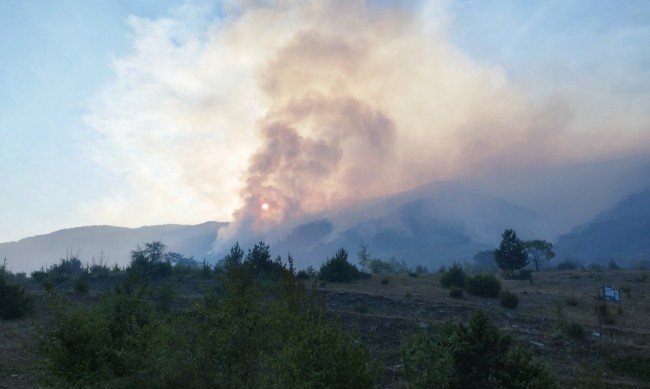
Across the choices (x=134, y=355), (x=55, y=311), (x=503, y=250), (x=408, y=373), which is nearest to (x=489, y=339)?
(x=408, y=373)

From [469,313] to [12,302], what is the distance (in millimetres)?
28051

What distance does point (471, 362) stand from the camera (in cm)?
1186

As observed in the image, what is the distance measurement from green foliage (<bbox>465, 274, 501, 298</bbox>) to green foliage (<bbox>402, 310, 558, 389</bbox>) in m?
25.2

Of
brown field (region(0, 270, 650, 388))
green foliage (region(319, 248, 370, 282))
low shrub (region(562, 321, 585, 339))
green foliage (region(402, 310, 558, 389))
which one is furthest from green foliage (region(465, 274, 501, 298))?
green foliage (region(402, 310, 558, 389))

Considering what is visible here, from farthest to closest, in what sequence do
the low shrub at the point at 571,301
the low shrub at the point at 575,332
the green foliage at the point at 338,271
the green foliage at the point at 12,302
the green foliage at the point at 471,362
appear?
1. the green foliage at the point at 338,271
2. the low shrub at the point at 571,301
3. the green foliage at the point at 12,302
4. the low shrub at the point at 575,332
5. the green foliage at the point at 471,362

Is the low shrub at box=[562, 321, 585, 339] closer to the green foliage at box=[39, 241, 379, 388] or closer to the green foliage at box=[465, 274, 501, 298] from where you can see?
the green foliage at box=[465, 274, 501, 298]

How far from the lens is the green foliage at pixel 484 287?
35844mm

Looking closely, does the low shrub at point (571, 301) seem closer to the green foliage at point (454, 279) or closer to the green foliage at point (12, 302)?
the green foliage at point (454, 279)

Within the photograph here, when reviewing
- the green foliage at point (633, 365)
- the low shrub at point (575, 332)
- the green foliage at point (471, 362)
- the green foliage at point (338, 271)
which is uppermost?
the green foliage at point (338, 271)

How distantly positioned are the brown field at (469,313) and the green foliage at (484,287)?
1260mm

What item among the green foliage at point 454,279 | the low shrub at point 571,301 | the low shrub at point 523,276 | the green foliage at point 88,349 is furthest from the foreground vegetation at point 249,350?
the low shrub at point 523,276

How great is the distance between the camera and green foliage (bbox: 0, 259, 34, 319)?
25.3m

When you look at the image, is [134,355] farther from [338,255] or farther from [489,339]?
[338,255]

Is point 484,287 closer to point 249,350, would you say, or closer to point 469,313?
point 469,313
